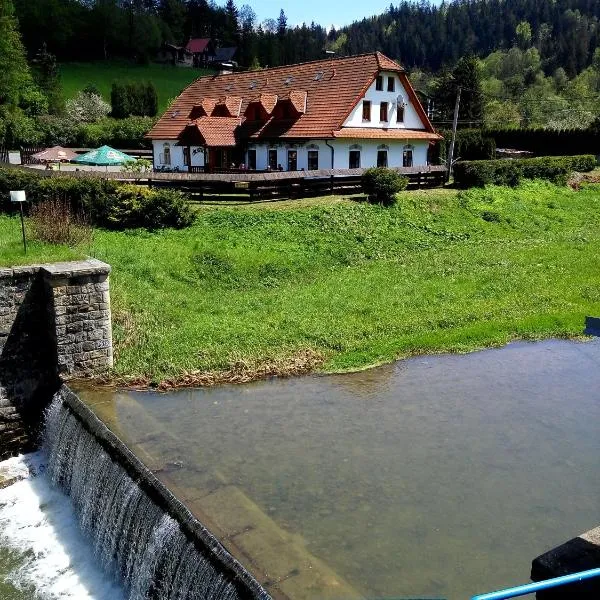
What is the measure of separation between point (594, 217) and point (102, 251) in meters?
21.2

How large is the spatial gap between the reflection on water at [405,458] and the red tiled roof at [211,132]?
71.7 ft

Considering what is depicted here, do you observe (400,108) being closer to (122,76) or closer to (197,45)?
(122,76)

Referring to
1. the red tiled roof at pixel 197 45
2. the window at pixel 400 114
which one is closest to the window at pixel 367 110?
the window at pixel 400 114

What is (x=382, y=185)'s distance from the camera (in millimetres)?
24203

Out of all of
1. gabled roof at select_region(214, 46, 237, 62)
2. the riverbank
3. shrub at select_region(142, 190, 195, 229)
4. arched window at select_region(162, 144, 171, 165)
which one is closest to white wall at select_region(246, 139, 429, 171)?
the riverbank

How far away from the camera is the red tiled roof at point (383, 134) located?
96.1 ft

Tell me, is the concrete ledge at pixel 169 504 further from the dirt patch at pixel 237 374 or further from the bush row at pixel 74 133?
the bush row at pixel 74 133

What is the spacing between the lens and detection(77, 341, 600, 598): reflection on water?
7086 millimetres

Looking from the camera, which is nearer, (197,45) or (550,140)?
(550,140)

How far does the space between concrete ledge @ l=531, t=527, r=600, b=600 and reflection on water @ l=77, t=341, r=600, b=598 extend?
278 cm

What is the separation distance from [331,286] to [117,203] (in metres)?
7.98

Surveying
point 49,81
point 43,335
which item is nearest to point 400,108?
point 43,335

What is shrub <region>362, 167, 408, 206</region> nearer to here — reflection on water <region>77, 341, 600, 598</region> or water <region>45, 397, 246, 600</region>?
reflection on water <region>77, 341, 600, 598</region>

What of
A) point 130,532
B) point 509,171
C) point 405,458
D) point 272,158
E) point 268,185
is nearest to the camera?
point 130,532
